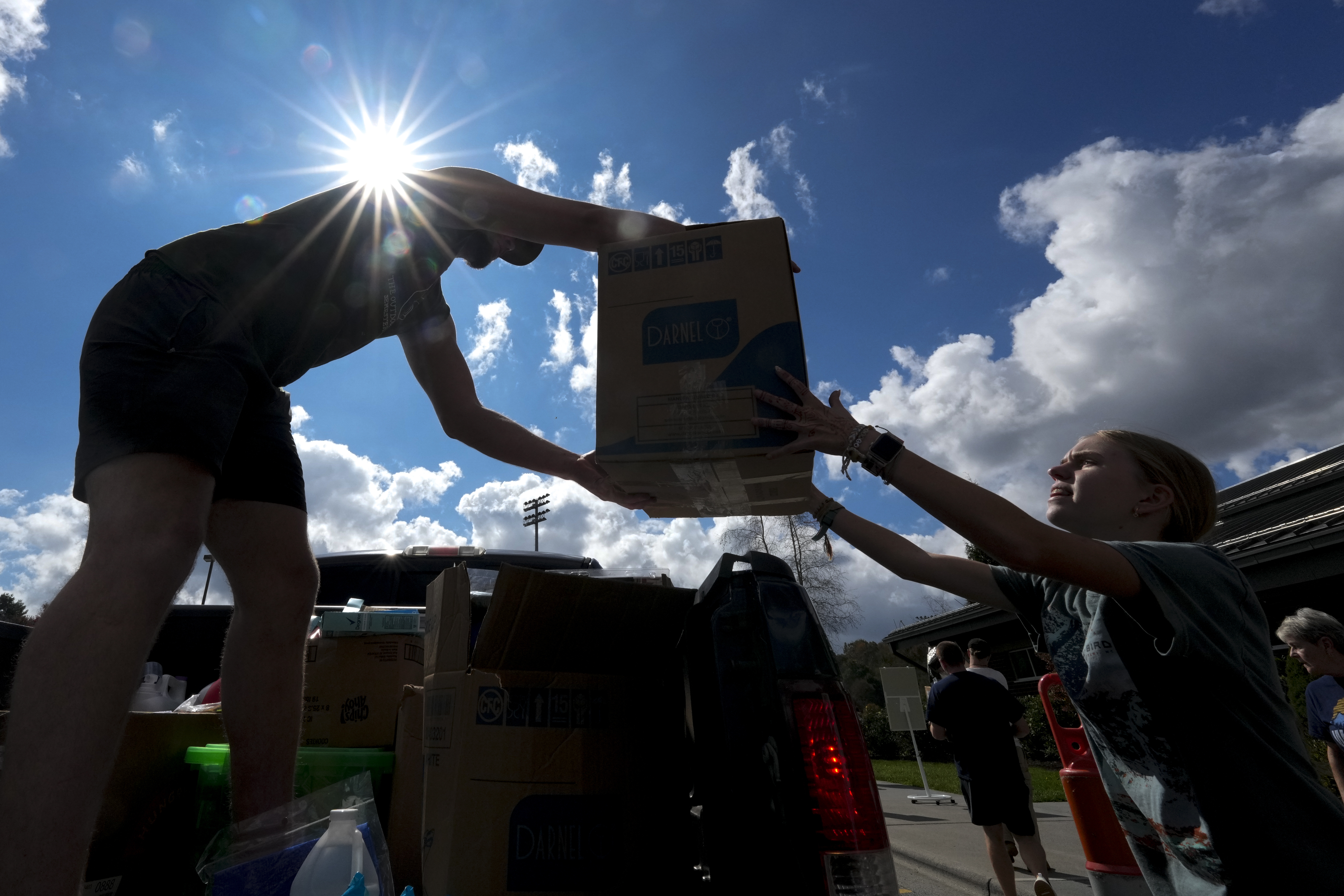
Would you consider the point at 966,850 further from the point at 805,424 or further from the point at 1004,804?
the point at 805,424

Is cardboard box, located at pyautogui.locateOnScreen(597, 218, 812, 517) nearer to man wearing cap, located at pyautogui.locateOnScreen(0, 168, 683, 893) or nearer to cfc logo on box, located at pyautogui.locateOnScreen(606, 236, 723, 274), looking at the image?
cfc logo on box, located at pyautogui.locateOnScreen(606, 236, 723, 274)

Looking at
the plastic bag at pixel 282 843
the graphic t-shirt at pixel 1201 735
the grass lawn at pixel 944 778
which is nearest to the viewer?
the plastic bag at pixel 282 843

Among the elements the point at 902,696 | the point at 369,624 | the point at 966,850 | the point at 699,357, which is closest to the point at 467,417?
the point at 369,624

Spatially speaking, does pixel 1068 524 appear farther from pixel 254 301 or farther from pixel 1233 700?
pixel 254 301

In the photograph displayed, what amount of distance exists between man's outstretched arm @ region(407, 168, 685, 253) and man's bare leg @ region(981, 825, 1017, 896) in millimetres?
5017

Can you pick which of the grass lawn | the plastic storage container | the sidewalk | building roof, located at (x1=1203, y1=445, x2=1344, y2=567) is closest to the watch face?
the plastic storage container

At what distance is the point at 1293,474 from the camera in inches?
477

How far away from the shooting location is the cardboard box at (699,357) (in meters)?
1.48

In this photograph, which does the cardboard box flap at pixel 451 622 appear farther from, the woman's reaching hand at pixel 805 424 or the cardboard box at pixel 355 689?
the woman's reaching hand at pixel 805 424

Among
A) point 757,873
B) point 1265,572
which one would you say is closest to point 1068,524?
point 757,873

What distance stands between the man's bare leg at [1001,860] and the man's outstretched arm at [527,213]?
5.02m

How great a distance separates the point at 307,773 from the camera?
1.61 meters

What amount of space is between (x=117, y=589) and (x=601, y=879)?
86 centimetres

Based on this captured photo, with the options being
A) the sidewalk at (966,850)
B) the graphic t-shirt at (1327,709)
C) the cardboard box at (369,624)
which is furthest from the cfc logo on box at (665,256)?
the graphic t-shirt at (1327,709)
